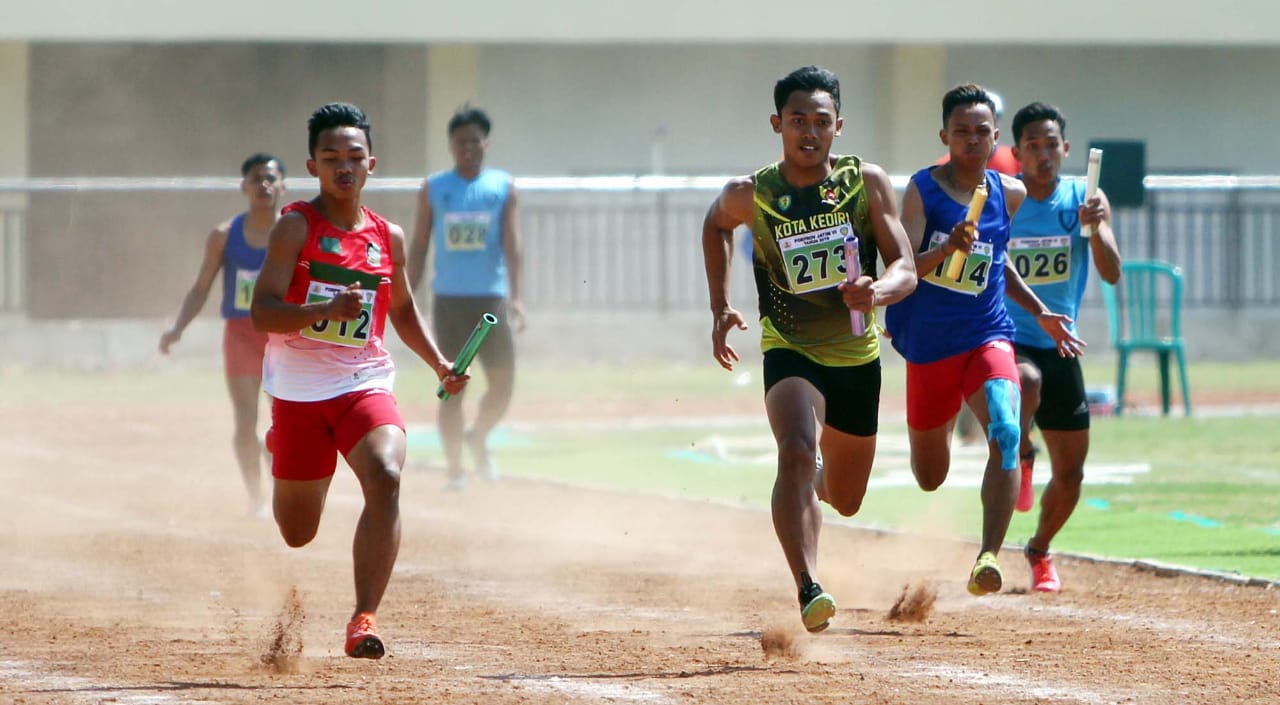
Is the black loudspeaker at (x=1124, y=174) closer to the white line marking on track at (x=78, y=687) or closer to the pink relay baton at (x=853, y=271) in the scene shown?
the pink relay baton at (x=853, y=271)

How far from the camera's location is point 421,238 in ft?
50.9

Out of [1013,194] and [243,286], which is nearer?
[1013,194]

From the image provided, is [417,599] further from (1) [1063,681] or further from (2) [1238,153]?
(2) [1238,153]

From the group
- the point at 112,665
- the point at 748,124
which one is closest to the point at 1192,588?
the point at 112,665

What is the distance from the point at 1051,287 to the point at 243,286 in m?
5.48

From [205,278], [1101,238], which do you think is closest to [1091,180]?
[1101,238]

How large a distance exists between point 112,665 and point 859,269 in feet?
10.8

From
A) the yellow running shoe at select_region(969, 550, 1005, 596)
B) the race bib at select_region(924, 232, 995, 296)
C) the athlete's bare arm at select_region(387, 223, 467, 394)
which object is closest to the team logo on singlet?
the athlete's bare arm at select_region(387, 223, 467, 394)

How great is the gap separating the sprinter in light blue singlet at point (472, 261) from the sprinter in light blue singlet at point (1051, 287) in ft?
19.6

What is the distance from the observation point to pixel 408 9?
27.7m

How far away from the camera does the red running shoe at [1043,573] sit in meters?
10.1

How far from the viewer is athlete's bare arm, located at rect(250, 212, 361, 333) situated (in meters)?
7.95

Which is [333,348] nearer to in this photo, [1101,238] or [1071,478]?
[1071,478]

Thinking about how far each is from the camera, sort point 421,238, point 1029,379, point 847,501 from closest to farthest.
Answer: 1. point 847,501
2. point 1029,379
3. point 421,238
